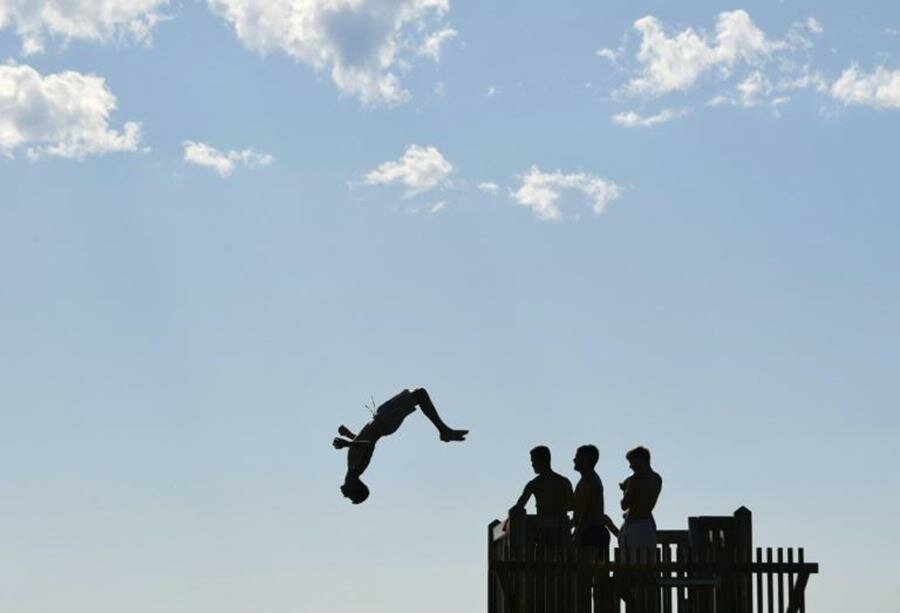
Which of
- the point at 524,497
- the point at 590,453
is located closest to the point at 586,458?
the point at 590,453

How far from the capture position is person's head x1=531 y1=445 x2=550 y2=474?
90.4 feet

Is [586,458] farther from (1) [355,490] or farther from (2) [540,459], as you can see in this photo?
(1) [355,490]

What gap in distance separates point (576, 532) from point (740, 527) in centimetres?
208

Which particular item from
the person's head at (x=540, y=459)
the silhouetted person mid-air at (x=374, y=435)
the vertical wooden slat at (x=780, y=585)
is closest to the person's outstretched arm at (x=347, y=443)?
the silhouetted person mid-air at (x=374, y=435)

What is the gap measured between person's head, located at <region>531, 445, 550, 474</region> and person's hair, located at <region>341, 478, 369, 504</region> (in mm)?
2476

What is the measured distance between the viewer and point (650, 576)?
26.9 metres

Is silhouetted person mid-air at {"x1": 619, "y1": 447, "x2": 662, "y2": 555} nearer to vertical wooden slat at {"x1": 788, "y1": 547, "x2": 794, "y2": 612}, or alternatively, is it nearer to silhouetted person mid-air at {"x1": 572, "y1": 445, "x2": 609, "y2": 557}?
silhouetted person mid-air at {"x1": 572, "y1": 445, "x2": 609, "y2": 557}

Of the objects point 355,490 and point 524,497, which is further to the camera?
point 355,490

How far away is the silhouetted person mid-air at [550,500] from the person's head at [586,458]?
0.26 meters

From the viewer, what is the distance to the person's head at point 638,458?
2742 centimetres

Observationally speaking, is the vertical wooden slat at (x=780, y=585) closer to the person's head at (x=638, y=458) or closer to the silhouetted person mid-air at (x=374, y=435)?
the person's head at (x=638, y=458)

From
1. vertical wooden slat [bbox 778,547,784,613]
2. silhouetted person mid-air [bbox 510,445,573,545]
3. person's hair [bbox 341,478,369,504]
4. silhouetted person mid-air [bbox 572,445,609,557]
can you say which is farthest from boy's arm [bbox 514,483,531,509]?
vertical wooden slat [bbox 778,547,784,613]

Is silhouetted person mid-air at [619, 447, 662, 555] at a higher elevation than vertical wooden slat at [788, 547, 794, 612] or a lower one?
higher

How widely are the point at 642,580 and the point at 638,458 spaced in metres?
1.59
